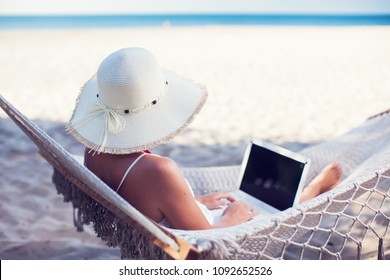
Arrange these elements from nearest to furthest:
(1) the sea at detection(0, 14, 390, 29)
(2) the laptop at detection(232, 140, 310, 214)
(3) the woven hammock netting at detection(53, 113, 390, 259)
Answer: (3) the woven hammock netting at detection(53, 113, 390, 259), (2) the laptop at detection(232, 140, 310, 214), (1) the sea at detection(0, 14, 390, 29)

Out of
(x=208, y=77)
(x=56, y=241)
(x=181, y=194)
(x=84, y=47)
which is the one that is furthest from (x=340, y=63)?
(x=181, y=194)

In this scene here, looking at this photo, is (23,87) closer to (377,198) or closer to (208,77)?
(208,77)

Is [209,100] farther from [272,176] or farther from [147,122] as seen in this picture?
[147,122]

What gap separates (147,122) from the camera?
51.0 inches

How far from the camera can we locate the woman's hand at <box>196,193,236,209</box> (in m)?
1.58

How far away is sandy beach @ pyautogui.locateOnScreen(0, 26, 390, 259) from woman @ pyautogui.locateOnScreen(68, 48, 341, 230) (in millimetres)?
652

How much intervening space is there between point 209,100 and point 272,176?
283cm

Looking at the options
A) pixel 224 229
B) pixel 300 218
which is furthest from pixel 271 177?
pixel 224 229

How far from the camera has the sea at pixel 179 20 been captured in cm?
1440

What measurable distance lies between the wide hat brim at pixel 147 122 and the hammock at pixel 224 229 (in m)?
0.11

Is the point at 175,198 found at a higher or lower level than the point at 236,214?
higher

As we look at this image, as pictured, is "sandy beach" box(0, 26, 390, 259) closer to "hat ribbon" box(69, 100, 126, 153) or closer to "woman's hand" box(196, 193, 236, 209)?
"woman's hand" box(196, 193, 236, 209)

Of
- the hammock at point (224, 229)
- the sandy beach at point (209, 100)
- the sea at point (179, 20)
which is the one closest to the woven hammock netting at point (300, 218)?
the hammock at point (224, 229)

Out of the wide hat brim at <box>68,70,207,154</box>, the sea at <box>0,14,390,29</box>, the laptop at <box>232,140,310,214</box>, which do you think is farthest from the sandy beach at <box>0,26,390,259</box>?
the sea at <box>0,14,390,29</box>
